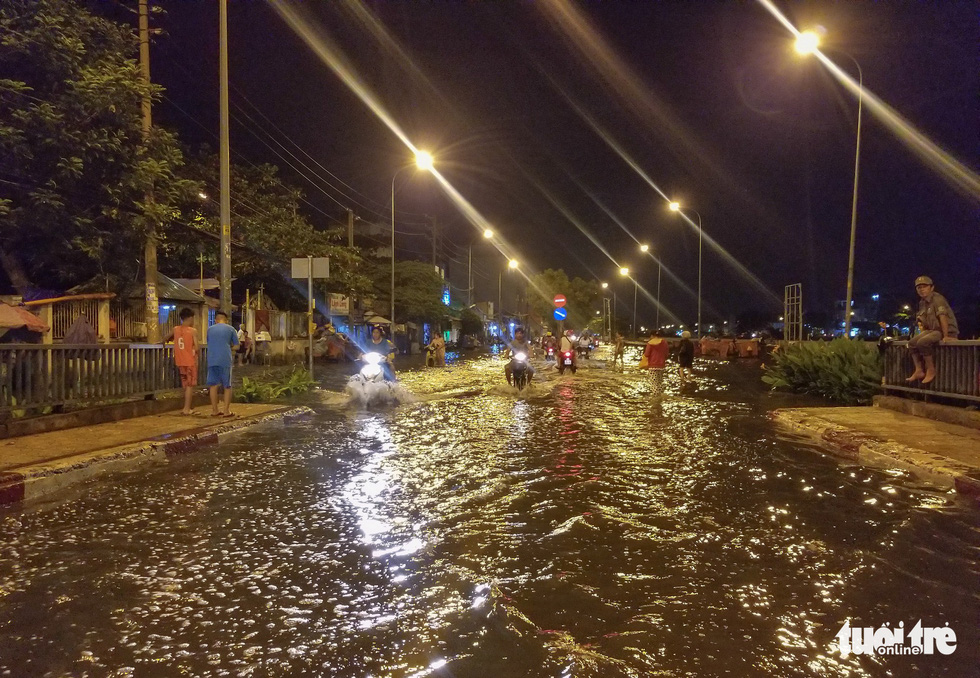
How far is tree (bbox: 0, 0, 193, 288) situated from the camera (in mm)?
12875

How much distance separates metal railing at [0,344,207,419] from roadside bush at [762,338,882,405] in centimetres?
1393

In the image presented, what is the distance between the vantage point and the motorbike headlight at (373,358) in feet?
48.0

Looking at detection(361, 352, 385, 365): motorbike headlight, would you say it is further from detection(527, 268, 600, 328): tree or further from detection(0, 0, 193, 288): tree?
detection(527, 268, 600, 328): tree

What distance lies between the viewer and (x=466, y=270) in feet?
288

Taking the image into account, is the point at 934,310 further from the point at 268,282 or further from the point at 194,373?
the point at 268,282

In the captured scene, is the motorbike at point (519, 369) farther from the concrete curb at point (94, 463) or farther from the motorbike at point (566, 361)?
the concrete curb at point (94, 463)

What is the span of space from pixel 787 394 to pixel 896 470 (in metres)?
10.3

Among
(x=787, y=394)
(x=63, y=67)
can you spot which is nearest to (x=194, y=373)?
(x=63, y=67)

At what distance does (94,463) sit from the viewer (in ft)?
25.8

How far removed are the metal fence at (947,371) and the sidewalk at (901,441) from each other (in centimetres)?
52

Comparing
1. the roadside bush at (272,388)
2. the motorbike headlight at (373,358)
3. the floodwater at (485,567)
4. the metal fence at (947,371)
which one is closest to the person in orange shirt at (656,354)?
the metal fence at (947,371)

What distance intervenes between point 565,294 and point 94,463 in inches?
3123

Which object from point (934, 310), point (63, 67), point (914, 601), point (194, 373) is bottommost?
point (914, 601)

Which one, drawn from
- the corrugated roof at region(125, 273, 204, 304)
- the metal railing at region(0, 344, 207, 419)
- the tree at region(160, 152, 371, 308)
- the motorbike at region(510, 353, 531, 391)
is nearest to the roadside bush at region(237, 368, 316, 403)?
the metal railing at region(0, 344, 207, 419)
